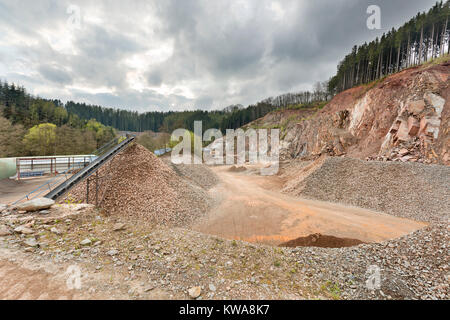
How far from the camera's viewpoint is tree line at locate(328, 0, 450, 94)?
29.6 metres

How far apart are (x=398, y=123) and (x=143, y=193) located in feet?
85.0

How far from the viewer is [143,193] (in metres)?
8.64

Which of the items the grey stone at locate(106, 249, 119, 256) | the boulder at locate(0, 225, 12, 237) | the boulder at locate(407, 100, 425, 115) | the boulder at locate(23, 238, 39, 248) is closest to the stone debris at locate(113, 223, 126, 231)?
the grey stone at locate(106, 249, 119, 256)

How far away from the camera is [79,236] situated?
16.9 feet

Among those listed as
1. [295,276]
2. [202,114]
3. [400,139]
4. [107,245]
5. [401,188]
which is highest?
[202,114]

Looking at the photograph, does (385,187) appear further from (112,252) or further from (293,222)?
(112,252)

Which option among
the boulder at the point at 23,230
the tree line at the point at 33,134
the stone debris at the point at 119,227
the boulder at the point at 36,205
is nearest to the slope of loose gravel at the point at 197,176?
the stone debris at the point at 119,227

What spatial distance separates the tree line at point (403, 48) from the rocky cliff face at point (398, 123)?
13686mm

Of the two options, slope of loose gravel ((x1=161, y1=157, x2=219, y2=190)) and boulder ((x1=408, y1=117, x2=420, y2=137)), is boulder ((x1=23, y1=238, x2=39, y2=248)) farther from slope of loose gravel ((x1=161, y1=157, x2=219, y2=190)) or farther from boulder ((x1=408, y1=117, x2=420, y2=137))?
boulder ((x1=408, y1=117, x2=420, y2=137))

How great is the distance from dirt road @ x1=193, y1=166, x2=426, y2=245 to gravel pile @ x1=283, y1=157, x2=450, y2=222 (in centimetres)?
121
